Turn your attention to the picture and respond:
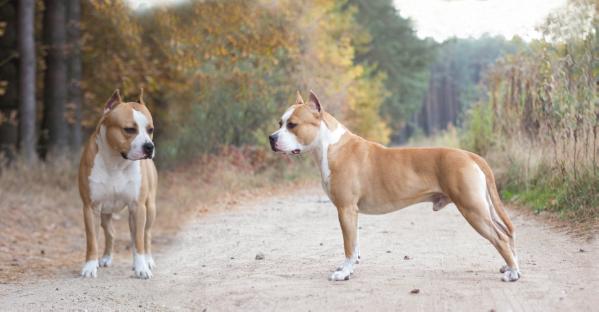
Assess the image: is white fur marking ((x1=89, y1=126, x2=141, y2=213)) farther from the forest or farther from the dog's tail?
the forest

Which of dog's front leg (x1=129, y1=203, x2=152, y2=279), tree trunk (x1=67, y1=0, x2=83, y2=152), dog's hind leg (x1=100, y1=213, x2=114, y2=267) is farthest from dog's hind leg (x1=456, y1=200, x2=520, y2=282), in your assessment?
tree trunk (x1=67, y1=0, x2=83, y2=152)

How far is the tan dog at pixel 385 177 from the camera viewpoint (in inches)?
225

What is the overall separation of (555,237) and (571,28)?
438cm

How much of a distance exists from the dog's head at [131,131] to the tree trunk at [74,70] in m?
12.3

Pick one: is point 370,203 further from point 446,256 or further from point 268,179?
point 268,179

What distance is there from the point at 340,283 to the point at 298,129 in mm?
1416

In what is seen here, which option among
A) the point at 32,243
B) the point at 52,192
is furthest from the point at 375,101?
the point at 32,243

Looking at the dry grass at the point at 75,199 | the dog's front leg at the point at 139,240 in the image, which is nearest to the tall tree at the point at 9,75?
the dry grass at the point at 75,199

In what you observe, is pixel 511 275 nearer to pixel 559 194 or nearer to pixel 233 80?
pixel 559 194

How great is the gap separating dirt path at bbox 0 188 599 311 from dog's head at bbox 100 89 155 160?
4.20 ft

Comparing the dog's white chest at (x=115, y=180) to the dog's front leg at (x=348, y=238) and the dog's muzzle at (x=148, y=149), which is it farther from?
the dog's front leg at (x=348, y=238)

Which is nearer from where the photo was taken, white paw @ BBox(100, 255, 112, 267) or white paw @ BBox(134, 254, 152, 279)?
white paw @ BBox(134, 254, 152, 279)

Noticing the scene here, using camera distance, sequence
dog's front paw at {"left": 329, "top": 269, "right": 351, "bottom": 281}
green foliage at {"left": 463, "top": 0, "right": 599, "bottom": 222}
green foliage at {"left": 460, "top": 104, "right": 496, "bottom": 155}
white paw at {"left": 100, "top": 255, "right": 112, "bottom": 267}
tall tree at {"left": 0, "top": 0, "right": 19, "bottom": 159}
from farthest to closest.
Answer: tall tree at {"left": 0, "top": 0, "right": 19, "bottom": 159} < green foliage at {"left": 460, "top": 104, "right": 496, "bottom": 155} < green foliage at {"left": 463, "top": 0, "right": 599, "bottom": 222} < white paw at {"left": 100, "top": 255, "right": 112, "bottom": 267} < dog's front paw at {"left": 329, "top": 269, "right": 351, "bottom": 281}

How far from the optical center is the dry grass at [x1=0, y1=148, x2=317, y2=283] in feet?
32.0
